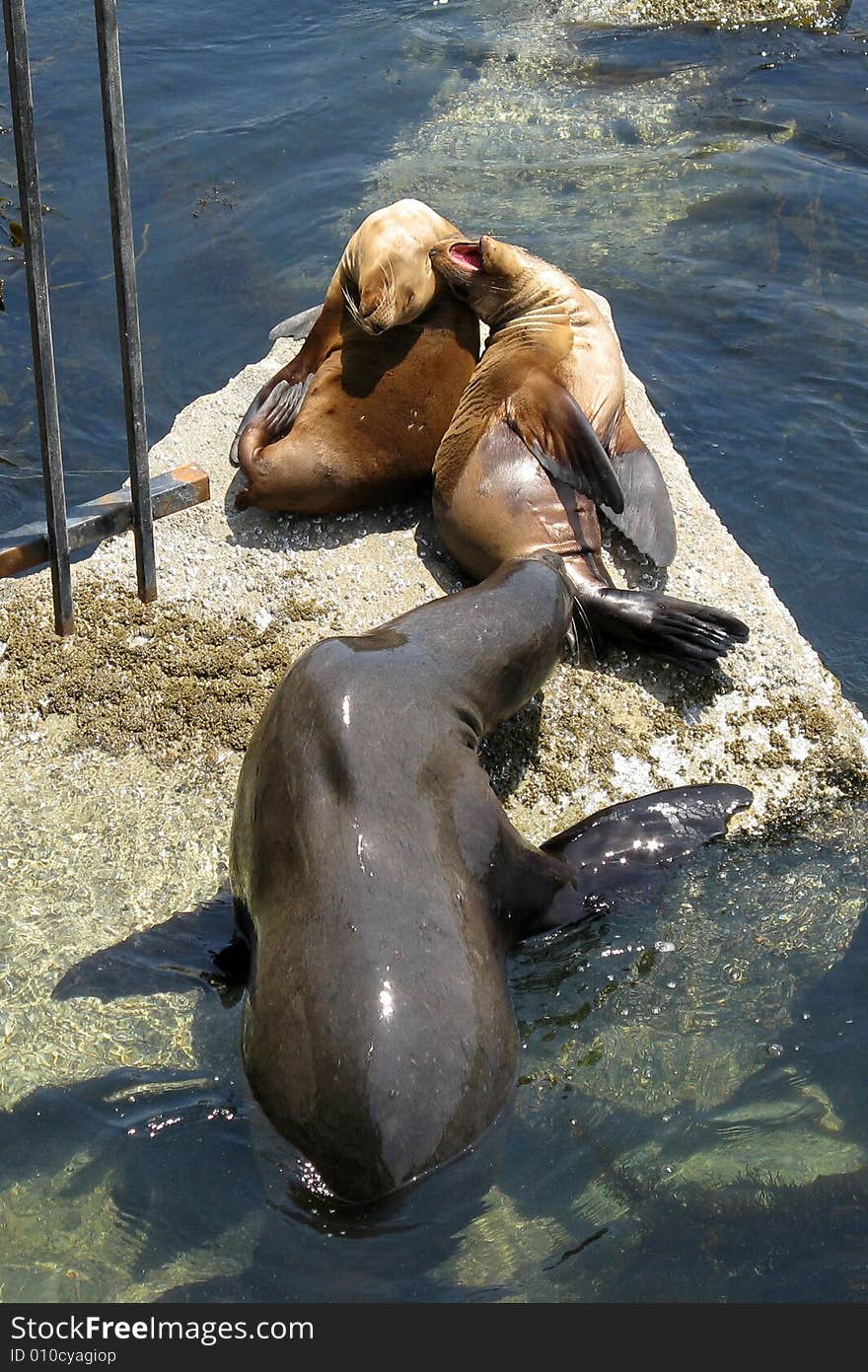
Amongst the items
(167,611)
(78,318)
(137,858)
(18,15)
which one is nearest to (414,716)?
(137,858)

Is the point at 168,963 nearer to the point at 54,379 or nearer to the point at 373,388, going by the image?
the point at 54,379

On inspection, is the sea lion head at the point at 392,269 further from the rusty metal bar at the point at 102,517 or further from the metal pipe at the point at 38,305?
the metal pipe at the point at 38,305

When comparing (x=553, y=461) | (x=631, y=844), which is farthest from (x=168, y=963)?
(x=553, y=461)

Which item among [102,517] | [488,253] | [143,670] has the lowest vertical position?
[143,670]

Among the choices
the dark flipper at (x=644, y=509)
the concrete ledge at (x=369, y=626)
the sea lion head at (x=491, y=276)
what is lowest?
the concrete ledge at (x=369, y=626)

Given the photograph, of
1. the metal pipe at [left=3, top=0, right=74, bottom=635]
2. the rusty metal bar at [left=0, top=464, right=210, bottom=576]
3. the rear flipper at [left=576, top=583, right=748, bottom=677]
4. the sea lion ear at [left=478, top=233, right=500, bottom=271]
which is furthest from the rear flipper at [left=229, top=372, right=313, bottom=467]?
the rear flipper at [left=576, top=583, right=748, bottom=677]

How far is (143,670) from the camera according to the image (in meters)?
5.40

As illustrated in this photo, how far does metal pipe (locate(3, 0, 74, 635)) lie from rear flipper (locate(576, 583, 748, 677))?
79.4 inches

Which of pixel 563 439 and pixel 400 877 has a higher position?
pixel 563 439

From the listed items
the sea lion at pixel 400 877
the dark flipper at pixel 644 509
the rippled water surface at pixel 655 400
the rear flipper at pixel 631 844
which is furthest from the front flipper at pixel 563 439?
the rippled water surface at pixel 655 400

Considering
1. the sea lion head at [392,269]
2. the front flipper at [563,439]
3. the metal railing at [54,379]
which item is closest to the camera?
the metal railing at [54,379]

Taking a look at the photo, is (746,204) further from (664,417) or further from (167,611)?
(167,611)

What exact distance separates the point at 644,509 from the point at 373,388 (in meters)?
1.32

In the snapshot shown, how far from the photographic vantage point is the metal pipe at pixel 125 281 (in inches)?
191
